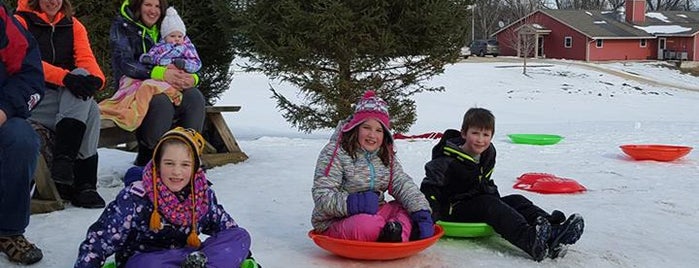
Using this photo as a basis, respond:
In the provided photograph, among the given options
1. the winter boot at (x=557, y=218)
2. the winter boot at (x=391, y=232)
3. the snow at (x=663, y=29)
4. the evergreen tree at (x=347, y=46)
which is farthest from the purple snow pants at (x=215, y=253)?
the snow at (x=663, y=29)

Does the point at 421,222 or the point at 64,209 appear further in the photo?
the point at 64,209

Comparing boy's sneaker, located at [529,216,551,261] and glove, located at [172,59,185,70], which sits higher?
glove, located at [172,59,185,70]

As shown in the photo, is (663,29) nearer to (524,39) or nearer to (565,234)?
(524,39)

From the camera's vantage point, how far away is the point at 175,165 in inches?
114

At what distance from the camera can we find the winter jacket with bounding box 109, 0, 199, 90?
206 inches

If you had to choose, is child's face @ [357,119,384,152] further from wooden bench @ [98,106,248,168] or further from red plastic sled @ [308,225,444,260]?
wooden bench @ [98,106,248,168]

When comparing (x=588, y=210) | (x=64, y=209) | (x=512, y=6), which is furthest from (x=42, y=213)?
(x=512, y=6)

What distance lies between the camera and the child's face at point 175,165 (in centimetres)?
288

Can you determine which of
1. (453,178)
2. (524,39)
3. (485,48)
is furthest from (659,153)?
(485,48)

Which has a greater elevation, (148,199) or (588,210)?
(148,199)

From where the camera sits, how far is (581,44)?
45.8 m

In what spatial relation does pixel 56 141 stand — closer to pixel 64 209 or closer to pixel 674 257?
pixel 64 209

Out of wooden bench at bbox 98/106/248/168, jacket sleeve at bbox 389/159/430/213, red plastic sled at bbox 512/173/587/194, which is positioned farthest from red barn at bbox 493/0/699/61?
jacket sleeve at bbox 389/159/430/213

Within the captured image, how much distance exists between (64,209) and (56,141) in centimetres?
41
